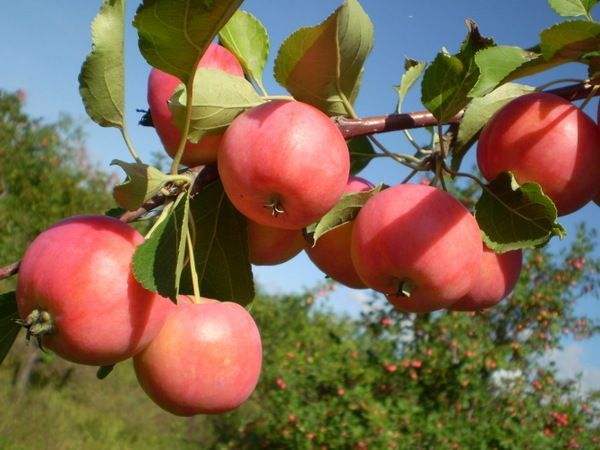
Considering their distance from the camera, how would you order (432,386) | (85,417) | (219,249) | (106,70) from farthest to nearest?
(85,417)
(432,386)
(219,249)
(106,70)

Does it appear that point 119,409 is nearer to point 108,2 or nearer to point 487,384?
point 487,384

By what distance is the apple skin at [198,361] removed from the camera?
73 centimetres

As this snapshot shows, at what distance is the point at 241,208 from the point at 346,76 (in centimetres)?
22

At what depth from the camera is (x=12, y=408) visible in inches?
376

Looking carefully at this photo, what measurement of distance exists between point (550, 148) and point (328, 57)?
285 mm

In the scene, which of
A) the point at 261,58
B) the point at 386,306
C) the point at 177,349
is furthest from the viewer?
the point at 386,306

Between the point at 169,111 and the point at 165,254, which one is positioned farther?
the point at 169,111

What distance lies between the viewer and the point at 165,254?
71 centimetres

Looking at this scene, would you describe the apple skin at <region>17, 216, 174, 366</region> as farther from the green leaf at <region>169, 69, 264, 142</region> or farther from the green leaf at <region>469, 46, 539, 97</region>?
the green leaf at <region>469, 46, 539, 97</region>

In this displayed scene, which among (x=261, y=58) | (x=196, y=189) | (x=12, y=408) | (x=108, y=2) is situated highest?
(x=108, y=2)

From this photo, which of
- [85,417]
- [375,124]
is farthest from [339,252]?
[85,417]

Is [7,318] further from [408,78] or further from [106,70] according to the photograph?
[408,78]

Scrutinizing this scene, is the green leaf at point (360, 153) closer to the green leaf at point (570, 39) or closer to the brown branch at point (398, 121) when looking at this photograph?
the brown branch at point (398, 121)

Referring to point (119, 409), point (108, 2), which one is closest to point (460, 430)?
point (108, 2)
